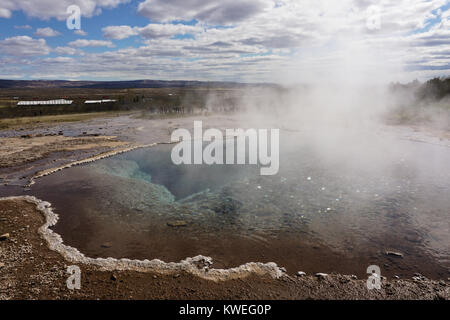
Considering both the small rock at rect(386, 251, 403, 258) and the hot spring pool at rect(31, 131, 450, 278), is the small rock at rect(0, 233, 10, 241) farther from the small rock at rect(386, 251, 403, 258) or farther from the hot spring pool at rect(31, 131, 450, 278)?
the small rock at rect(386, 251, 403, 258)

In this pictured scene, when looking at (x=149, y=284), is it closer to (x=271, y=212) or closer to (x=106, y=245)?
(x=106, y=245)

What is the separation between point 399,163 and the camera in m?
12.4

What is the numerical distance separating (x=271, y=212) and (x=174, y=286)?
3.90m

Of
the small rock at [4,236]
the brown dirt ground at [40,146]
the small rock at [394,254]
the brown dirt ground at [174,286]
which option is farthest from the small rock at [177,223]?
the brown dirt ground at [40,146]

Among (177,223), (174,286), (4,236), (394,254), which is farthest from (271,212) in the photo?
(4,236)

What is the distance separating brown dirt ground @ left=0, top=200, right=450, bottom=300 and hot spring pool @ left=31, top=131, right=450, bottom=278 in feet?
1.67

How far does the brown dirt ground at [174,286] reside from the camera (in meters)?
4.78

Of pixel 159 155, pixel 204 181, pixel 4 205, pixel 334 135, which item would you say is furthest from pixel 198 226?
pixel 334 135

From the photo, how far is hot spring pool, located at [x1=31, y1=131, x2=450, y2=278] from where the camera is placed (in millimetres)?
6109

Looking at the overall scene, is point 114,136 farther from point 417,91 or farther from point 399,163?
point 417,91

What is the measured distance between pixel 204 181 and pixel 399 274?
7.10m

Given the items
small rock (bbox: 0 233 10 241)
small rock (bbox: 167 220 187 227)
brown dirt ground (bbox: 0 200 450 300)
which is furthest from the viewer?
small rock (bbox: 167 220 187 227)

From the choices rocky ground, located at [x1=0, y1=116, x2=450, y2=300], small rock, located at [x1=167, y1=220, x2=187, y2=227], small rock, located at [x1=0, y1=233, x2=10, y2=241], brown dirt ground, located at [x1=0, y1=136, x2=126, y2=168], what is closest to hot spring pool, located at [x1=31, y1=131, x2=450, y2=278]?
small rock, located at [x1=167, y1=220, x2=187, y2=227]

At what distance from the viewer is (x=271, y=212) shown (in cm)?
807
